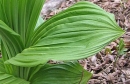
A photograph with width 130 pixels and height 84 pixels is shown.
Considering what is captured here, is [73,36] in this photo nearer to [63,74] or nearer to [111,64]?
[63,74]

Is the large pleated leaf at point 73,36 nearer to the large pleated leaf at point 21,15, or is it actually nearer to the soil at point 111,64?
the large pleated leaf at point 21,15

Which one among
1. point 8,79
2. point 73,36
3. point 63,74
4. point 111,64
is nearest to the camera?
point 73,36

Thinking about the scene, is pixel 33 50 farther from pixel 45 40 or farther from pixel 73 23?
pixel 73 23

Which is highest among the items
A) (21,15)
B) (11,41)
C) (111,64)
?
(21,15)

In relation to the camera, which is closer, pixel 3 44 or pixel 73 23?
pixel 73 23

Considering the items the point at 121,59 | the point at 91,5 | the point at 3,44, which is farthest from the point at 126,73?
the point at 3,44

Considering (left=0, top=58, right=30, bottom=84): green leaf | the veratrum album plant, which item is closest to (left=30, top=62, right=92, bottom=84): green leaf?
the veratrum album plant

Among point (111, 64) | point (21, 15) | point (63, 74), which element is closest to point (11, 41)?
point (21, 15)

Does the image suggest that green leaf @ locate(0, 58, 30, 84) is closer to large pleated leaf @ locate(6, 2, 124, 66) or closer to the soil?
large pleated leaf @ locate(6, 2, 124, 66)
